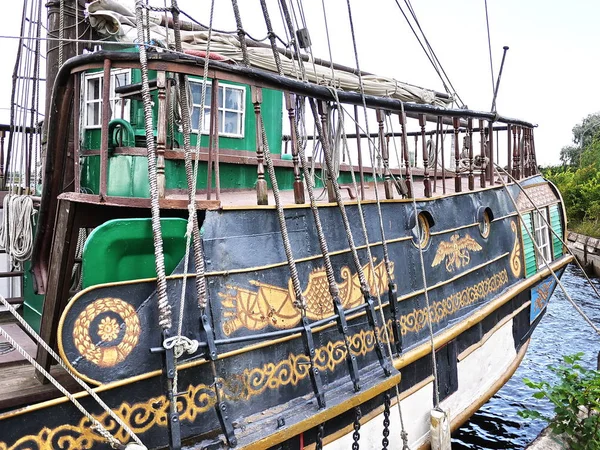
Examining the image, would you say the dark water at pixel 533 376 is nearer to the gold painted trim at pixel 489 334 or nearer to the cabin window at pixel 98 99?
the gold painted trim at pixel 489 334

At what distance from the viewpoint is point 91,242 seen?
2.56 meters

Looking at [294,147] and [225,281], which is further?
[294,147]

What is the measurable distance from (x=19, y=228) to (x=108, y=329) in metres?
2.59

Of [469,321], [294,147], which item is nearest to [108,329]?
[294,147]

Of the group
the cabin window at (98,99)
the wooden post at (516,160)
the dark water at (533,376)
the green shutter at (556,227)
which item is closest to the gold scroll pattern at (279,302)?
the cabin window at (98,99)

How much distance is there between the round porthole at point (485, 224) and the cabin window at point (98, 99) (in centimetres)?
408

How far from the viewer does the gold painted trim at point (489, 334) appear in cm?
504

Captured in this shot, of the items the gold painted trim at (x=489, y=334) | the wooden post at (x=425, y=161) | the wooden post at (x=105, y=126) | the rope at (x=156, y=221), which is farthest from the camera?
the gold painted trim at (x=489, y=334)

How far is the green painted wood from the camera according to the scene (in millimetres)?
2588

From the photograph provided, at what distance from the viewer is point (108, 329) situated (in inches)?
95.0

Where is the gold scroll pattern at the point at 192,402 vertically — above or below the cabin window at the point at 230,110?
below

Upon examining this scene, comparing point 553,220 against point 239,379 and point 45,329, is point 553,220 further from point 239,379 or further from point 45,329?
point 45,329

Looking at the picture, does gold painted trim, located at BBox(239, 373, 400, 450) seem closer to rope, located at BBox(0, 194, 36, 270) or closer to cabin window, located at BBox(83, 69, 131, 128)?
rope, located at BBox(0, 194, 36, 270)

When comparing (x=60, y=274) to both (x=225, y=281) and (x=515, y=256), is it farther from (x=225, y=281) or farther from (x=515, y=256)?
(x=515, y=256)
